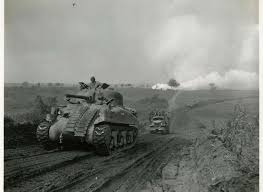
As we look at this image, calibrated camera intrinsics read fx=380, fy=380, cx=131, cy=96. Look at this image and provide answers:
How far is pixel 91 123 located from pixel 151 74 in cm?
→ 145

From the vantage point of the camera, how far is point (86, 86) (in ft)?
19.6

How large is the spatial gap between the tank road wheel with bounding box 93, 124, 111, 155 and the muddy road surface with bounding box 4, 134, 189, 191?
14cm

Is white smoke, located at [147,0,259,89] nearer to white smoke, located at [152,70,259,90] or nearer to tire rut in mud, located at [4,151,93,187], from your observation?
white smoke, located at [152,70,259,90]

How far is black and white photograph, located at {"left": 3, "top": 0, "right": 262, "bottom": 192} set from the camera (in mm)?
5840

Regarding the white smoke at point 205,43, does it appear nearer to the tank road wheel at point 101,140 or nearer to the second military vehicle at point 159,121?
the second military vehicle at point 159,121

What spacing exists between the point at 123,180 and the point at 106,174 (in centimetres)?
26

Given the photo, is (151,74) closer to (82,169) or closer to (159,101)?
(159,101)

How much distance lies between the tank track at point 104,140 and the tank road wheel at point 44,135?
0.78 metres

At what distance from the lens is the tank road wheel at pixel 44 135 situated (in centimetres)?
623

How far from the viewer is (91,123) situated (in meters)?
6.64

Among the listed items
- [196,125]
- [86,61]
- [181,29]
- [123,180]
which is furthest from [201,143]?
[86,61]

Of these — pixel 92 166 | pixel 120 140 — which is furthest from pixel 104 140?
pixel 92 166

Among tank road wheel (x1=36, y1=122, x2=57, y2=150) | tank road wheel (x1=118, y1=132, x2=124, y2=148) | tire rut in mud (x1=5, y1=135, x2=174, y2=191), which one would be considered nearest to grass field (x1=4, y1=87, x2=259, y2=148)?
tank road wheel (x1=36, y1=122, x2=57, y2=150)

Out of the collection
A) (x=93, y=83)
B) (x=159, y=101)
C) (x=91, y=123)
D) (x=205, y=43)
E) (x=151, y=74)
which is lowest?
(x=91, y=123)
